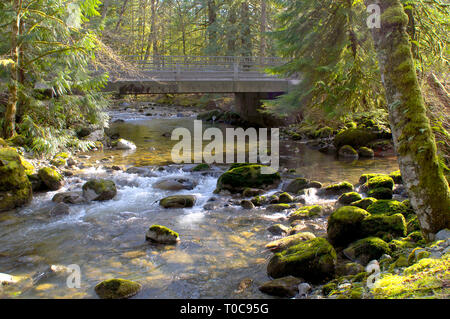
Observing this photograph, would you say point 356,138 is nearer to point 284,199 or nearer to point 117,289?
point 284,199

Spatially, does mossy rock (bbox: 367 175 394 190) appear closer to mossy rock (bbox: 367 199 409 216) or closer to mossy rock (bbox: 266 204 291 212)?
mossy rock (bbox: 367 199 409 216)

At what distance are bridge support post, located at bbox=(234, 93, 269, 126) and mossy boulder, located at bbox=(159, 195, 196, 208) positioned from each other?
1590 centimetres

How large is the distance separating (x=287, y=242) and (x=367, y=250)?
4.60ft

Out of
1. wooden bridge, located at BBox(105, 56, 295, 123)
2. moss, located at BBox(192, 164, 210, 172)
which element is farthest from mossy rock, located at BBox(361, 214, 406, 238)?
wooden bridge, located at BBox(105, 56, 295, 123)

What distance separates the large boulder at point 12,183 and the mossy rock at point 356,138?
12699 millimetres

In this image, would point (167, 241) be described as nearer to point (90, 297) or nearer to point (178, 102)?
point (90, 297)

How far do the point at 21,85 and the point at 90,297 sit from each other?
9.39 metres

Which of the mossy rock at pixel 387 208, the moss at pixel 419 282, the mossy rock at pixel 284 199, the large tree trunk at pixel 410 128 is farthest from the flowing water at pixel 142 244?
the large tree trunk at pixel 410 128

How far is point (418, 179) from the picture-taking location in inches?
180

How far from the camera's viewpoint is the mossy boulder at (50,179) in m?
10.3

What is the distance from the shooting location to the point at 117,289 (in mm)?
5074

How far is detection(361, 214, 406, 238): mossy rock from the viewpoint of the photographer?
5957 mm

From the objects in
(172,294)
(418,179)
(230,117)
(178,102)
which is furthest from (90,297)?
(178,102)

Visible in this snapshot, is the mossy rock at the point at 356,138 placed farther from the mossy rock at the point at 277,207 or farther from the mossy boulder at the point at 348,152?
the mossy rock at the point at 277,207
